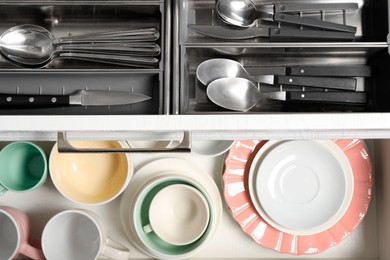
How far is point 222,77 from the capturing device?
919mm

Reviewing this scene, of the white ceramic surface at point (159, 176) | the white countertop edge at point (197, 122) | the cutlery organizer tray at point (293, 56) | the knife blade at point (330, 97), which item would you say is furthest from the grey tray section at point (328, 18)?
the white ceramic surface at point (159, 176)

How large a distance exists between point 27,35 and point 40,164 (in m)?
0.33

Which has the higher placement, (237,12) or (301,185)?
(237,12)

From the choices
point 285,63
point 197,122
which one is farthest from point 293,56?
point 197,122

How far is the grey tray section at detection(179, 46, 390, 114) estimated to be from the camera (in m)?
0.90

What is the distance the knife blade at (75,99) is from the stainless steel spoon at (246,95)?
0.45 ft

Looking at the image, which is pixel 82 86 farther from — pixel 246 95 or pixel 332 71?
pixel 332 71

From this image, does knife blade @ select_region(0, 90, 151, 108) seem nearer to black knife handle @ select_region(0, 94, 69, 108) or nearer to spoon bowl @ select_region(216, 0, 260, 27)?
black knife handle @ select_region(0, 94, 69, 108)

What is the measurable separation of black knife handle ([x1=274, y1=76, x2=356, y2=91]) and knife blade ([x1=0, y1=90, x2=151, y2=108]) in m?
0.28

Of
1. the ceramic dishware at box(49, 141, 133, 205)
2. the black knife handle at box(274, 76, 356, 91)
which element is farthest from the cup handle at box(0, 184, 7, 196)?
the black knife handle at box(274, 76, 356, 91)

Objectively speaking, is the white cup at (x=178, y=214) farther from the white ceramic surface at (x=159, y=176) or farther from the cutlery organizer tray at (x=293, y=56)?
the cutlery organizer tray at (x=293, y=56)

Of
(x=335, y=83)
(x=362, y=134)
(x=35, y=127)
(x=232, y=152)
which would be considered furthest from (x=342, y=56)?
(x=35, y=127)

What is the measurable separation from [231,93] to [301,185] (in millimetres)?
332

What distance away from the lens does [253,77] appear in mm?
928
